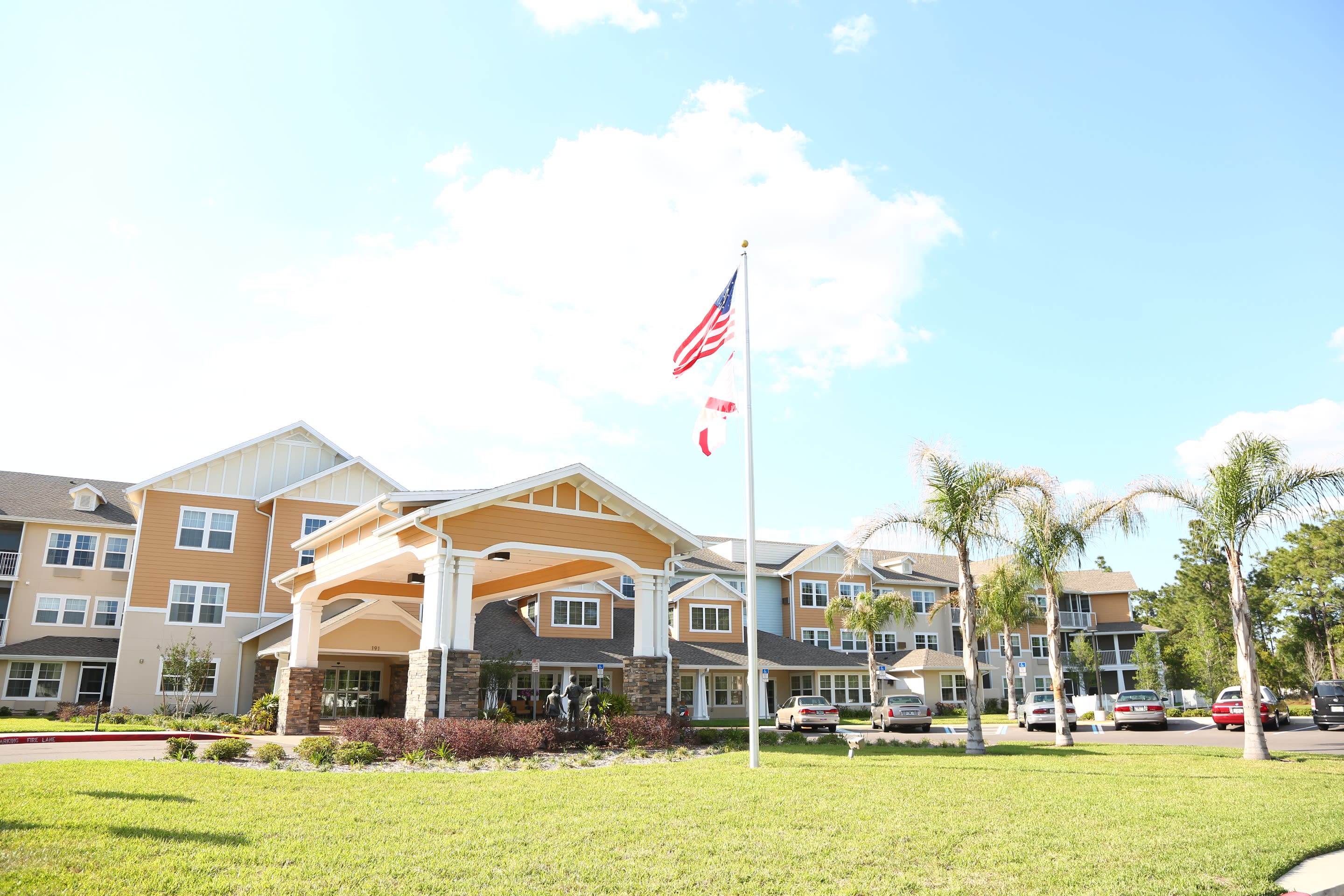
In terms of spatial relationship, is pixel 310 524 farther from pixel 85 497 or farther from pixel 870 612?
pixel 870 612

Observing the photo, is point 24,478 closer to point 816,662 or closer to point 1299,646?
point 816,662

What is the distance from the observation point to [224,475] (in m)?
37.7

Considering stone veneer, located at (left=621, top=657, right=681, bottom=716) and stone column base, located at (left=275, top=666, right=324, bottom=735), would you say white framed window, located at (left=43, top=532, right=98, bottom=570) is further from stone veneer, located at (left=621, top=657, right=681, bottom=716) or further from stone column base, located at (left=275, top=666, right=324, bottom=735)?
stone veneer, located at (left=621, top=657, right=681, bottom=716)

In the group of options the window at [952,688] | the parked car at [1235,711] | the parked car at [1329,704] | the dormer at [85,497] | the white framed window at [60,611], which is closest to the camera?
the parked car at [1329,704]

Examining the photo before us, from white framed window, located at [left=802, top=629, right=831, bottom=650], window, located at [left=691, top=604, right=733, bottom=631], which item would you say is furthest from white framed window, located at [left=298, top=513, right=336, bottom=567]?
white framed window, located at [left=802, top=629, right=831, bottom=650]

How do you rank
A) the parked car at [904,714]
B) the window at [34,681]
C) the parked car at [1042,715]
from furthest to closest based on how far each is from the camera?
the window at [34,681]
the parked car at [904,714]
the parked car at [1042,715]

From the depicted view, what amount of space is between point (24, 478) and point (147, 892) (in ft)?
148

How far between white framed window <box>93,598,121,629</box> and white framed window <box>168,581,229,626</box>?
5522 mm

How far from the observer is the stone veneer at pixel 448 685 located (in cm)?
1764

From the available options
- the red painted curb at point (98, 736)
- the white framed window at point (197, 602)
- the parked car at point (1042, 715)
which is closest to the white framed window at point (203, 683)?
the white framed window at point (197, 602)

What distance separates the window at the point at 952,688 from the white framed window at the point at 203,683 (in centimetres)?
3708

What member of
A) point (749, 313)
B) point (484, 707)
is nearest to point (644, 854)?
point (749, 313)

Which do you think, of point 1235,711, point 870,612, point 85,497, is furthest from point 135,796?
point 870,612

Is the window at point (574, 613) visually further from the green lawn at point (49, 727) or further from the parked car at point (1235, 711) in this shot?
the parked car at point (1235, 711)
